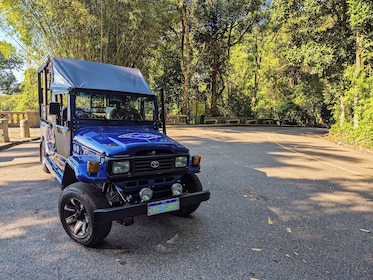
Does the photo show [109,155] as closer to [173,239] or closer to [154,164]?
[154,164]

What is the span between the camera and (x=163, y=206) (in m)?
3.21

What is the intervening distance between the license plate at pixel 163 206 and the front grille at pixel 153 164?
1.27 feet

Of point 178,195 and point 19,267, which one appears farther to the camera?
point 178,195

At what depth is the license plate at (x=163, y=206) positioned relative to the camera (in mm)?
3107

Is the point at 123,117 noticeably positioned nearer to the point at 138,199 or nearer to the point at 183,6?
the point at 138,199

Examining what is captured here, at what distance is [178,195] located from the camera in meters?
3.48

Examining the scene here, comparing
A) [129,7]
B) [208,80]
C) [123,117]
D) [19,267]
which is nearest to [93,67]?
[123,117]

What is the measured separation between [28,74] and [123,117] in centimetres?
2070

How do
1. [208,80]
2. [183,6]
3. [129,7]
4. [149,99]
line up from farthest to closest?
1. [208,80]
2. [183,6]
3. [129,7]
4. [149,99]

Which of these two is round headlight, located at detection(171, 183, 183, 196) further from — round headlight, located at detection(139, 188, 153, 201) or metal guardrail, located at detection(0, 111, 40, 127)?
metal guardrail, located at detection(0, 111, 40, 127)

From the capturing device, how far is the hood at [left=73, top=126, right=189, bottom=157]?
3250mm

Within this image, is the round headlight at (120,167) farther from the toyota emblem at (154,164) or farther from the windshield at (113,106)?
the windshield at (113,106)

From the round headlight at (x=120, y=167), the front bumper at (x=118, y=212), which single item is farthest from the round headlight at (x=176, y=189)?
the round headlight at (x=120, y=167)

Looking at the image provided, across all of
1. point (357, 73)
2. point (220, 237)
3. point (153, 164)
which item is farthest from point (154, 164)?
point (357, 73)
